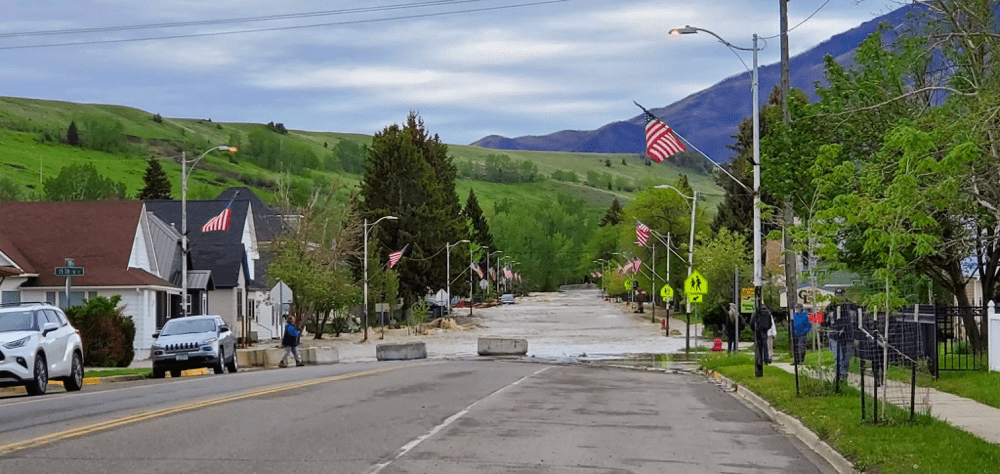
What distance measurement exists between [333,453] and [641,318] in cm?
9804

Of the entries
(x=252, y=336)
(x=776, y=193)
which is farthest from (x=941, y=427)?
(x=252, y=336)

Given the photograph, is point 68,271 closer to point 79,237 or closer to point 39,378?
point 39,378

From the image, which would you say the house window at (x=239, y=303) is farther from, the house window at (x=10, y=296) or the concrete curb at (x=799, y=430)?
the concrete curb at (x=799, y=430)

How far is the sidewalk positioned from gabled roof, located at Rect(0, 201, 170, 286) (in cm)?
3429

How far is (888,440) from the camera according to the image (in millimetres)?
14875

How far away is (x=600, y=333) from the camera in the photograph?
8438 centimetres

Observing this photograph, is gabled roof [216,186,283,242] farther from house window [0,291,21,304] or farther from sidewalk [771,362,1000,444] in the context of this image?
sidewalk [771,362,1000,444]

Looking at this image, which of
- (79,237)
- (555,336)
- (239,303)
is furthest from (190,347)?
(555,336)

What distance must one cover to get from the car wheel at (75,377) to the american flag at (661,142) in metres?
17.9

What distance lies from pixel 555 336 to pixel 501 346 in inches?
1054

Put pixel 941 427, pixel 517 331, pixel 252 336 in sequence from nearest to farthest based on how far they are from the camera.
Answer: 1. pixel 941 427
2. pixel 252 336
3. pixel 517 331

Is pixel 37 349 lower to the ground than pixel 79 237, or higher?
lower

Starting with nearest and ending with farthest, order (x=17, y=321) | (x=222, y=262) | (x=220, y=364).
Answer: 1. (x=17, y=321)
2. (x=220, y=364)
3. (x=222, y=262)

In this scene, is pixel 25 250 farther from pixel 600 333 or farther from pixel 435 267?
pixel 435 267
